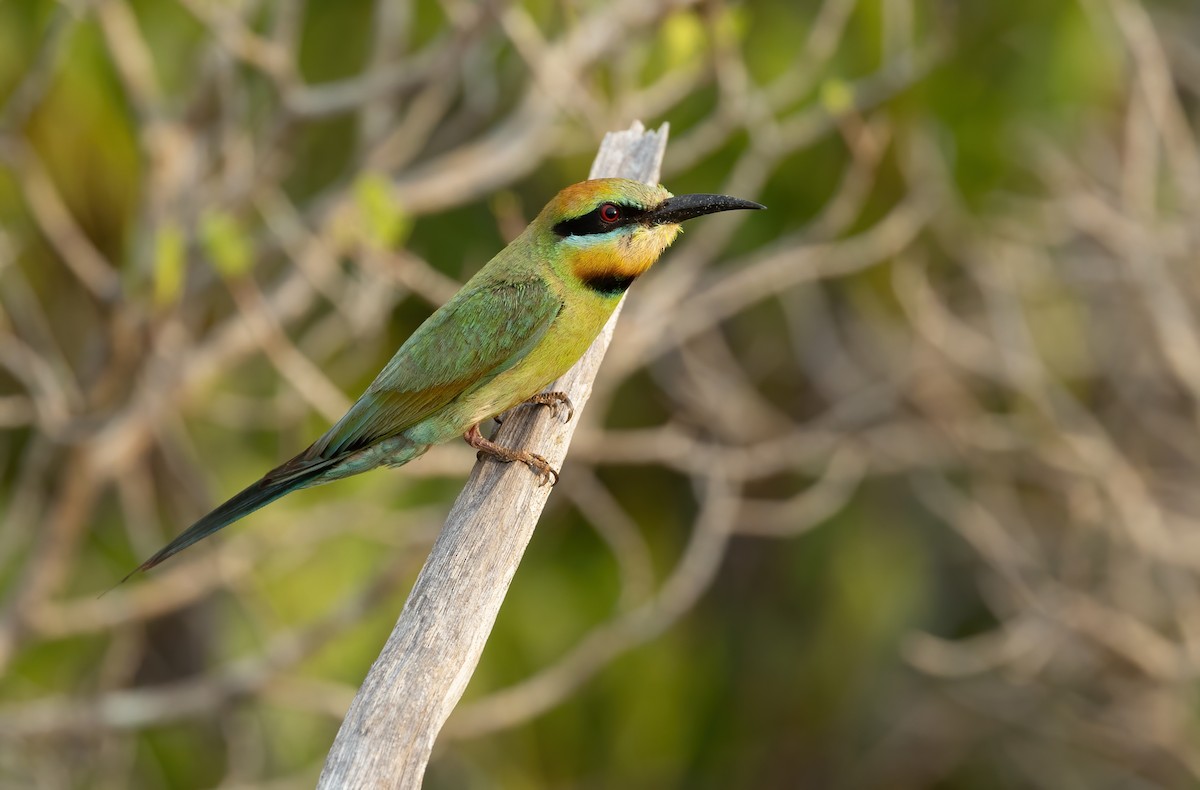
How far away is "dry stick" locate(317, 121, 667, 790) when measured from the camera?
240 centimetres

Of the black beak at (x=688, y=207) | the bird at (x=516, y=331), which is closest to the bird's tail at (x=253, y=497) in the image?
the bird at (x=516, y=331)

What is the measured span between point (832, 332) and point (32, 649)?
3.66m

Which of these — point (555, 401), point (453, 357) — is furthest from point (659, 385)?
point (453, 357)

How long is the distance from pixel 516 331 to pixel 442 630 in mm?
854

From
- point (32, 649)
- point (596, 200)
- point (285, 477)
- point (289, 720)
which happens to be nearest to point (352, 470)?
point (285, 477)

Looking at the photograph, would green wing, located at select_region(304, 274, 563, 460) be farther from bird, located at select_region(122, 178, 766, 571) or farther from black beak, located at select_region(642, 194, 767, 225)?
black beak, located at select_region(642, 194, 767, 225)

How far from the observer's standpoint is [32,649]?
20.0 feet

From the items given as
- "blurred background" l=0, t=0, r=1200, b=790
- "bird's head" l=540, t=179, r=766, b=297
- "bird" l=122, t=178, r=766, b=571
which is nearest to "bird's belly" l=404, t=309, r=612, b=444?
"bird" l=122, t=178, r=766, b=571

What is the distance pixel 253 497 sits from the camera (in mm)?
3092

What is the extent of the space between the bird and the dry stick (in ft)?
0.45

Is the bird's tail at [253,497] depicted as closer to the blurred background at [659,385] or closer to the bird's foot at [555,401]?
the bird's foot at [555,401]

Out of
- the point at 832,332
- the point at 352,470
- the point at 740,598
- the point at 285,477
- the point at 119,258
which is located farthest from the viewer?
the point at 740,598

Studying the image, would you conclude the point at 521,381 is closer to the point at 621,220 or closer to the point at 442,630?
the point at 621,220

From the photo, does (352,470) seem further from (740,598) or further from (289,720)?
(740,598)
